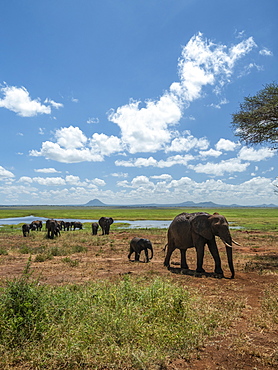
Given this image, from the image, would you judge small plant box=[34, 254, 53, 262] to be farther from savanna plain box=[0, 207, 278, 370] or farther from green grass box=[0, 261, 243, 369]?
green grass box=[0, 261, 243, 369]

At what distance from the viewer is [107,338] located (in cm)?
476

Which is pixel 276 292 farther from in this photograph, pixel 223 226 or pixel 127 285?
pixel 127 285

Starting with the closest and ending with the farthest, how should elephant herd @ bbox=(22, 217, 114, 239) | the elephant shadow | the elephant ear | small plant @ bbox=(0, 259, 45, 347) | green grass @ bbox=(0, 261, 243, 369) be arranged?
green grass @ bbox=(0, 261, 243, 369) < small plant @ bbox=(0, 259, 45, 347) < the elephant shadow < the elephant ear < elephant herd @ bbox=(22, 217, 114, 239)

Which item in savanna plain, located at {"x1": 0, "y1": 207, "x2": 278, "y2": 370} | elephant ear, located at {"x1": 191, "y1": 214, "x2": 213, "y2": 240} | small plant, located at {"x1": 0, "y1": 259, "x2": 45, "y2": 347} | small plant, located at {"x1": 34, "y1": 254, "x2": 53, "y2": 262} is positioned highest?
elephant ear, located at {"x1": 191, "y1": 214, "x2": 213, "y2": 240}

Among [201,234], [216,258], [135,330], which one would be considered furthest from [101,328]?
[216,258]

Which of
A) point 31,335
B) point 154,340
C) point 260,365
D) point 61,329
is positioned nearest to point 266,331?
point 260,365

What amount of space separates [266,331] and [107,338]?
3.35 m

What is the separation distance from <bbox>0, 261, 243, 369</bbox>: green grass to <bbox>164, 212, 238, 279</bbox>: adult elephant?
4.27 metres

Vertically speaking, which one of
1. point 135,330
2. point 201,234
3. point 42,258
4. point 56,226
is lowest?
point 42,258

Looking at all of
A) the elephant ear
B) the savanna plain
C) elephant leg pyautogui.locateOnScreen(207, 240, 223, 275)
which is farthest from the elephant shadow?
the savanna plain

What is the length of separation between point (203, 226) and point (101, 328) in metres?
7.29

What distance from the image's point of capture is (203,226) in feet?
37.5

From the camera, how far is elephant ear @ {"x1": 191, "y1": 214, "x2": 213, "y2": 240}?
11.2 metres

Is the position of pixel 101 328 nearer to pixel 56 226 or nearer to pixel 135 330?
pixel 135 330
